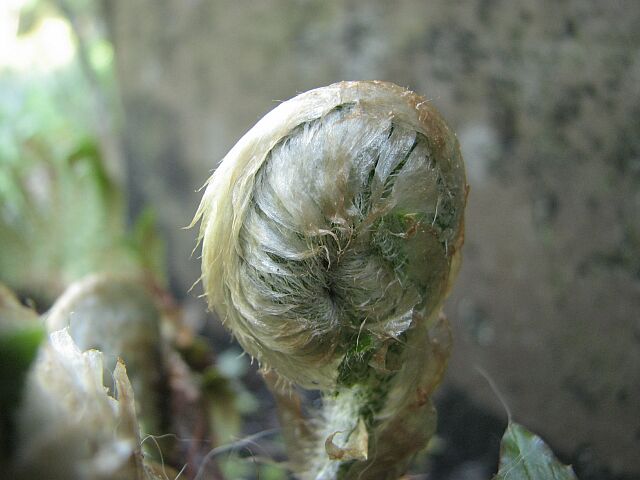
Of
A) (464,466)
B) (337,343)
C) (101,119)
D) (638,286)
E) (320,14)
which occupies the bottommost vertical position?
(464,466)

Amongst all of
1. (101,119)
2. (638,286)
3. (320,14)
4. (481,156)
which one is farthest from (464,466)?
(101,119)

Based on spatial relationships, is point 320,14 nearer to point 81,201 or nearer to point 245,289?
point 81,201

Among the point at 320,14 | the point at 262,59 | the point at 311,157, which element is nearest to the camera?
the point at 311,157

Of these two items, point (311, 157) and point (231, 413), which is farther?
point (231, 413)

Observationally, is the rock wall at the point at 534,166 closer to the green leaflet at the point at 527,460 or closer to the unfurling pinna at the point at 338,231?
the green leaflet at the point at 527,460

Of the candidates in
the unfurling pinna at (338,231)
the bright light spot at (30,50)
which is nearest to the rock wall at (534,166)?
the unfurling pinna at (338,231)

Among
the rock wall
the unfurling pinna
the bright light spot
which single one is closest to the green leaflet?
the unfurling pinna

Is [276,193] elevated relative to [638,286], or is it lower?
elevated

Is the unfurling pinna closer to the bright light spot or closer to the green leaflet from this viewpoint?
the green leaflet
